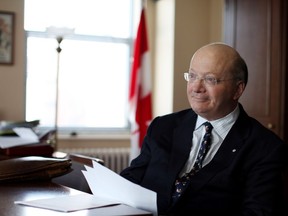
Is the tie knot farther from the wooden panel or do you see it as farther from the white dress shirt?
the wooden panel

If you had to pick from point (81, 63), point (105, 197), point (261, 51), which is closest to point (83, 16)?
point (81, 63)

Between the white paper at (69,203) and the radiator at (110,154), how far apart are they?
3.46 meters

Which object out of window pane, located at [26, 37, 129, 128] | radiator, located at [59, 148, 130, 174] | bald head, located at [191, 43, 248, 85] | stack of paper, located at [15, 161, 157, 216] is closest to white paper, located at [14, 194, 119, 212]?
stack of paper, located at [15, 161, 157, 216]

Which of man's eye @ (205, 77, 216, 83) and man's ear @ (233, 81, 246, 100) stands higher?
man's eye @ (205, 77, 216, 83)

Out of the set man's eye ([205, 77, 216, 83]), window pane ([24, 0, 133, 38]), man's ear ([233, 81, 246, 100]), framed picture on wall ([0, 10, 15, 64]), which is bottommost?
man's ear ([233, 81, 246, 100])

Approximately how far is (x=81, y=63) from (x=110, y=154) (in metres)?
1.00

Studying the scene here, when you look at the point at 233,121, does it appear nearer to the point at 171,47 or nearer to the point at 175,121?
the point at 175,121

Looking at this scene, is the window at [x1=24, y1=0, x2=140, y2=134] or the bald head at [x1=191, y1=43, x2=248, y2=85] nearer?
the bald head at [x1=191, y1=43, x2=248, y2=85]

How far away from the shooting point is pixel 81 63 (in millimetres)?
4816

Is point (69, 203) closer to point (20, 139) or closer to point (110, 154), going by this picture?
point (20, 139)

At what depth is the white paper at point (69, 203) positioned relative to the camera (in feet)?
3.24

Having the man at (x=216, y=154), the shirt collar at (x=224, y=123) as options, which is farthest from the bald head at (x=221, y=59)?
the shirt collar at (x=224, y=123)

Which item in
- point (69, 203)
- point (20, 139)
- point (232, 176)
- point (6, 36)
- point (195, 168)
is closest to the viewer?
point (69, 203)

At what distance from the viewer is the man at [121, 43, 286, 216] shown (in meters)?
1.46
